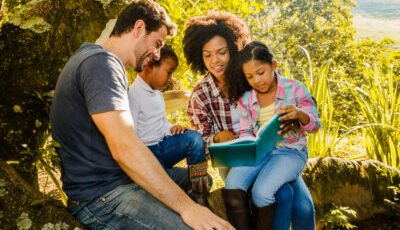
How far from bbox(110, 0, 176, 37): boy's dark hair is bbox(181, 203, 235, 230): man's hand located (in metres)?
1.02

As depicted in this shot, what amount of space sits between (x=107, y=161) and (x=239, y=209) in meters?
0.97

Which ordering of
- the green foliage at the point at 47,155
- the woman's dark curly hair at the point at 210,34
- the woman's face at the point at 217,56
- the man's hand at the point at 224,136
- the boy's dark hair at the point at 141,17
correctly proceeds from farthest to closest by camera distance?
the woman's dark curly hair at the point at 210,34 → the woman's face at the point at 217,56 → the man's hand at the point at 224,136 → the boy's dark hair at the point at 141,17 → the green foliage at the point at 47,155

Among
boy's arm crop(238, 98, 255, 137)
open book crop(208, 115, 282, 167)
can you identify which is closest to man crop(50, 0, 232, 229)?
open book crop(208, 115, 282, 167)

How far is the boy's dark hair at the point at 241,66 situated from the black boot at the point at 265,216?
84cm

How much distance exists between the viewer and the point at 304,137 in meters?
2.85

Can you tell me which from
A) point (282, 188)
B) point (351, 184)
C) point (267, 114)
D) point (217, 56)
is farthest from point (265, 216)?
point (351, 184)

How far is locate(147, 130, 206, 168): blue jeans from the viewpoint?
8.77 feet

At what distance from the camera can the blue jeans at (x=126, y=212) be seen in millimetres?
1826

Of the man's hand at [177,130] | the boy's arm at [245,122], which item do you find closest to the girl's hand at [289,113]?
the boy's arm at [245,122]

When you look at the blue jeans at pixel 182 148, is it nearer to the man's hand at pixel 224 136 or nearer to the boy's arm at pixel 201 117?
the man's hand at pixel 224 136

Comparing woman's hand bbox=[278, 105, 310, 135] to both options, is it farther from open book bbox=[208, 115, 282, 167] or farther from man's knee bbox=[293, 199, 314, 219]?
man's knee bbox=[293, 199, 314, 219]

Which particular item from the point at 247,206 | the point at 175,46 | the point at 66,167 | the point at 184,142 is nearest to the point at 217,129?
the point at 184,142

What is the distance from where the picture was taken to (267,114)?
2.90m

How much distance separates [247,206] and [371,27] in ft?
78.7
